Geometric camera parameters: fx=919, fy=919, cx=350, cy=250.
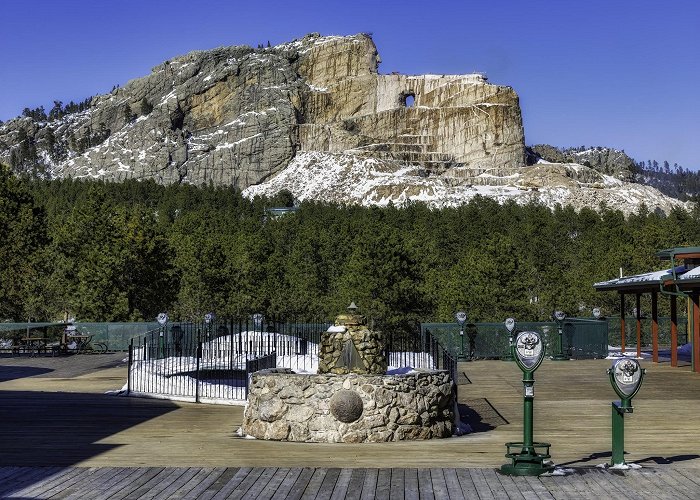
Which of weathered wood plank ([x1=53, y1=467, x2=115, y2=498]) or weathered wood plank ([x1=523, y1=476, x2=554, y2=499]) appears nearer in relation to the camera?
weathered wood plank ([x1=523, y1=476, x2=554, y2=499])

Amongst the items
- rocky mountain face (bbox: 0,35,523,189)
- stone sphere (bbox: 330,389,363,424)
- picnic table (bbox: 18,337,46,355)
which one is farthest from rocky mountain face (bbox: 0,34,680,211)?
stone sphere (bbox: 330,389,363,424)

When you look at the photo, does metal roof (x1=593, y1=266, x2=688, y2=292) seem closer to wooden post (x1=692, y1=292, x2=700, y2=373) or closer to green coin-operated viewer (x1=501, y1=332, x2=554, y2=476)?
wooden post (x1=692, y1=292, x2=700, y2=373)

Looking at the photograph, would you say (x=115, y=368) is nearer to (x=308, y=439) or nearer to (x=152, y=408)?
(x=152, y=408)

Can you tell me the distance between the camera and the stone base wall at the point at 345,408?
1291cm

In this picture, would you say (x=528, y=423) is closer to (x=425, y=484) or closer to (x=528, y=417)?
(x=528, y=417)

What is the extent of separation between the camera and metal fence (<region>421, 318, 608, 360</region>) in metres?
30.4

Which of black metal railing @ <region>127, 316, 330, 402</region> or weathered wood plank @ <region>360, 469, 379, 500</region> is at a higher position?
black metal railing @ <region>127, 316, 330, 402</region>

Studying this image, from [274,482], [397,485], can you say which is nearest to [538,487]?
[397,485]

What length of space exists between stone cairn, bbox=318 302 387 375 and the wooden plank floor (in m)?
3.27

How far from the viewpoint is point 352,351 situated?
43.9ft

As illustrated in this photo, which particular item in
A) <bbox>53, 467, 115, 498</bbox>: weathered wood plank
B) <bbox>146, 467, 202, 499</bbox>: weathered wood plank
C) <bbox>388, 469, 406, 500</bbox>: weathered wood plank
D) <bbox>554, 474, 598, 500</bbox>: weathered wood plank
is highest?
<bbox>554, 474, 598, 500</bbox>: weathered wood plank

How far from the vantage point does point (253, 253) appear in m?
61.3

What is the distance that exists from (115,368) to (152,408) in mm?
10625

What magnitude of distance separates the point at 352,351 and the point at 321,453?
205 centimetres
